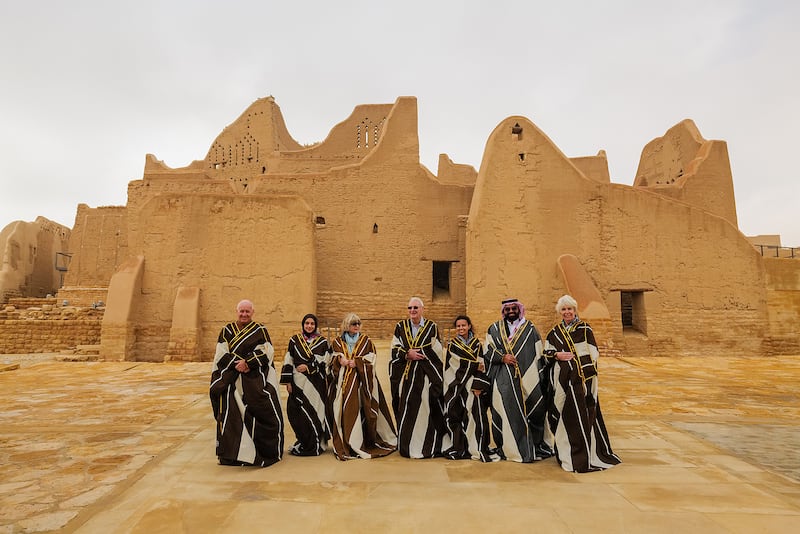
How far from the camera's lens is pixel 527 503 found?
3.10 meters

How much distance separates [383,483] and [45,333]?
16.0 m

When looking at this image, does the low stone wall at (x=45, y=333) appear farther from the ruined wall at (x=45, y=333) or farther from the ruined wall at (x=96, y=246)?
the ruined wall at (x=96, y=246)

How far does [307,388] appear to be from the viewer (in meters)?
4.50

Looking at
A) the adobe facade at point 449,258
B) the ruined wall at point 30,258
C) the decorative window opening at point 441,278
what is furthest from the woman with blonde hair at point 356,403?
the ruined wall at point 30,258

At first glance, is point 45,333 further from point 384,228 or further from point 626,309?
point 626,309

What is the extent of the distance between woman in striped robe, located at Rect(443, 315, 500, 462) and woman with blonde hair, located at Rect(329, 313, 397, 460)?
2.00 feet

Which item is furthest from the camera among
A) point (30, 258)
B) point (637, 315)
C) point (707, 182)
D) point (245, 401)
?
point (30, 258)

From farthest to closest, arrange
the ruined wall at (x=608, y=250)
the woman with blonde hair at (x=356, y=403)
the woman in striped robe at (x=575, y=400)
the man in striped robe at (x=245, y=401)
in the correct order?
1. the ruined wall at (x=608, y=250)
2. the woman with blonde hair at (x=356, y=403)
3. the man in striped robe at (x=245, y=401)
4. the woman in striped robe at (x=575, y=400)

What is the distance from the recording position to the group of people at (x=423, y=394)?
4.01 metres

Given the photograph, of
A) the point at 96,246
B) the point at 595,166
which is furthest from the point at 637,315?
the point at 96,246

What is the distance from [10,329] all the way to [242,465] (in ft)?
50.9

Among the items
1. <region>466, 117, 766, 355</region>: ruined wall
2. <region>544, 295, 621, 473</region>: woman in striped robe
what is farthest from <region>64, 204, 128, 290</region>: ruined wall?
<region>544, 295, 621, 473</region>: woman in striped robe

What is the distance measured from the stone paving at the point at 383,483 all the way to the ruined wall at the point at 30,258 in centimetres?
1929

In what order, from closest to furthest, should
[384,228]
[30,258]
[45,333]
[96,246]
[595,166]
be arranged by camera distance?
1. [45,333]
2. [384,228]
3. [595,166]
4. [96,246]
5. [30,258]
